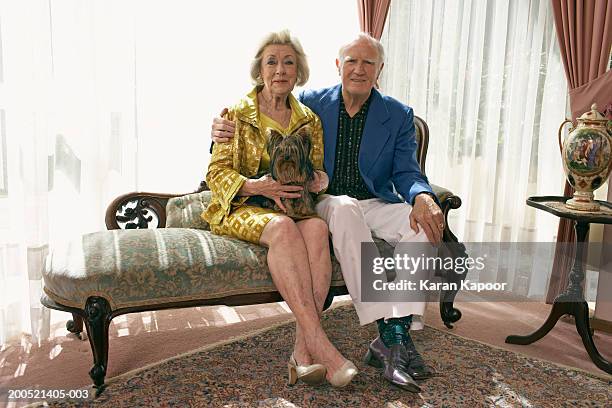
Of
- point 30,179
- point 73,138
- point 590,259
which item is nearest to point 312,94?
point 73,138

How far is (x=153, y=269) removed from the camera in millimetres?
2125

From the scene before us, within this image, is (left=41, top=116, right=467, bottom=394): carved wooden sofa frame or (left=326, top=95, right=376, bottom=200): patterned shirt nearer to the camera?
(left=41, top=116, right=467, bottom=394): carved wooden sofa frame

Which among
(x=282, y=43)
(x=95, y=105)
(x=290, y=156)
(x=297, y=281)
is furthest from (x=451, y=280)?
(x=95, y=105)

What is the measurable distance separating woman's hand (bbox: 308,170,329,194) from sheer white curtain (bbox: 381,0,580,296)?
144 cm

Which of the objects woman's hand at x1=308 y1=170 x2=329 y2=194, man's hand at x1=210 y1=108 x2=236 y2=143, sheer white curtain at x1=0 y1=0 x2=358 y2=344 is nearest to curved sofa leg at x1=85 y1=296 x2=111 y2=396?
sheer white curtain at x1=0 y1=0 x2=358 y2=344

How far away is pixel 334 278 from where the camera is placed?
2359mm

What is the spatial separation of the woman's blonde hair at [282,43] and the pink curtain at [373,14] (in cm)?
107

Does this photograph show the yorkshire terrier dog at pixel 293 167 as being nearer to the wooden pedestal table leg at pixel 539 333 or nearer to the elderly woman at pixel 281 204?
the elderly woman at pixel 281 204

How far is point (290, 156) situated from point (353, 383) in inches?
35.3

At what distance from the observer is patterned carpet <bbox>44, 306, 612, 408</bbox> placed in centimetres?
208

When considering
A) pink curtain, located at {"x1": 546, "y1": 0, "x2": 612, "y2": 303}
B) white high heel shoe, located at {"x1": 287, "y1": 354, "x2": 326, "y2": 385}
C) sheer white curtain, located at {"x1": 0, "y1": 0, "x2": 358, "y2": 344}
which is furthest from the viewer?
pink curtain, located at {"x1": 546, "y1": 0, "x2": 612, "y2": 303}

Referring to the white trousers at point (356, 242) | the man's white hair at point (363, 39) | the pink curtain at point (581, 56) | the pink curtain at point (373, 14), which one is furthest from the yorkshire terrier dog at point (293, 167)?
the pink curtain at point (581, 56)

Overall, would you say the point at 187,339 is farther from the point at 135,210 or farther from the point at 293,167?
the point at 293,167

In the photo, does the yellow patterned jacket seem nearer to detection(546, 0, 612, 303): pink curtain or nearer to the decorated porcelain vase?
the decorated porcelain vase
